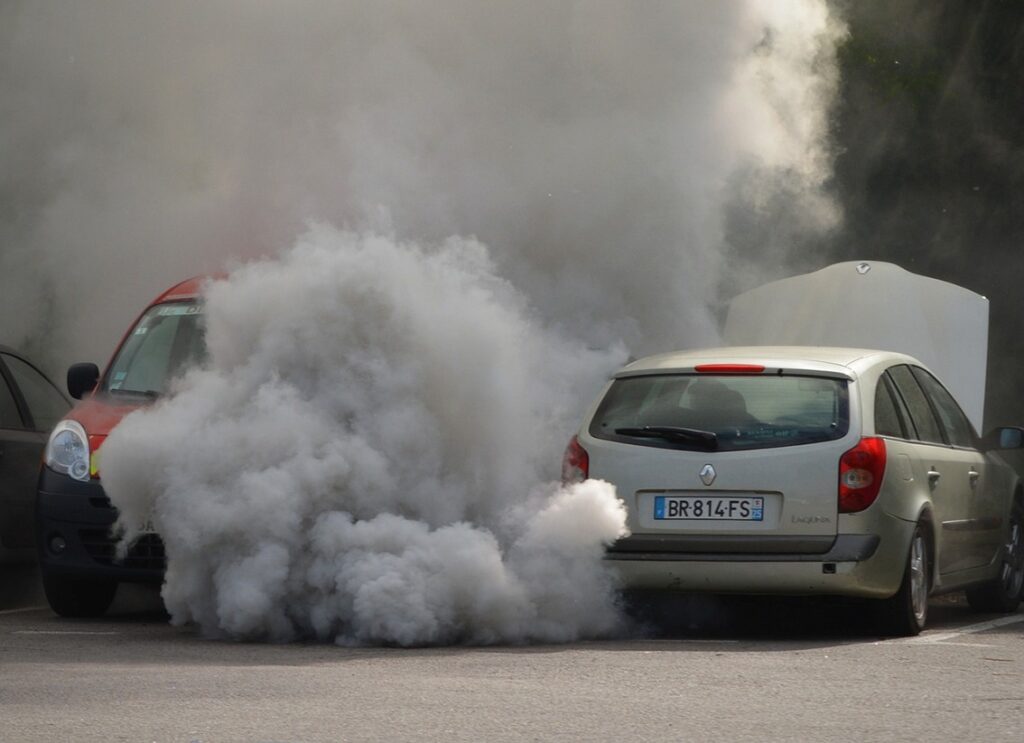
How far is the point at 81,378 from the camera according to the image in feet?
38.8

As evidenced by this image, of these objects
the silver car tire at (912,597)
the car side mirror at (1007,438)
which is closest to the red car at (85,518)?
the silver car tire at (912,597)

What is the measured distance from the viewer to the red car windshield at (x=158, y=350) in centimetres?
1160

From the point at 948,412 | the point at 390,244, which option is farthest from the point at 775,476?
the point at 390,244

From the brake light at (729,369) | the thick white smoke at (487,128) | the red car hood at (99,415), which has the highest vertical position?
the thick white smoke at (487,128)

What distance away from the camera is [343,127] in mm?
13375

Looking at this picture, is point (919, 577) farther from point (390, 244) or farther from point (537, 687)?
point (390, 244)

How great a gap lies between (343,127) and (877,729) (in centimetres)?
775

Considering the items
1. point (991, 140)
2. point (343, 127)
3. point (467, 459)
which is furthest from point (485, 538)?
point (991, 140)

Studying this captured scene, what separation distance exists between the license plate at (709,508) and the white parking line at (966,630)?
969 millimetres

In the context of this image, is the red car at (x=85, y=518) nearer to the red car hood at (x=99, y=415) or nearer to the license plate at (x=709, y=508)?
the red car hood at (x=99, y=415)

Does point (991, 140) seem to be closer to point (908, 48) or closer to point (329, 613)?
point (908, 48)

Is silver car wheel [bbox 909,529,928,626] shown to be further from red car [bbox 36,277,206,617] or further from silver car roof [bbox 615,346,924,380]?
red car [bbox 36,277,206,617]

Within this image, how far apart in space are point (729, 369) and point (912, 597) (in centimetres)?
142

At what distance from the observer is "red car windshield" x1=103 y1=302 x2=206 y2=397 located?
457 inches
